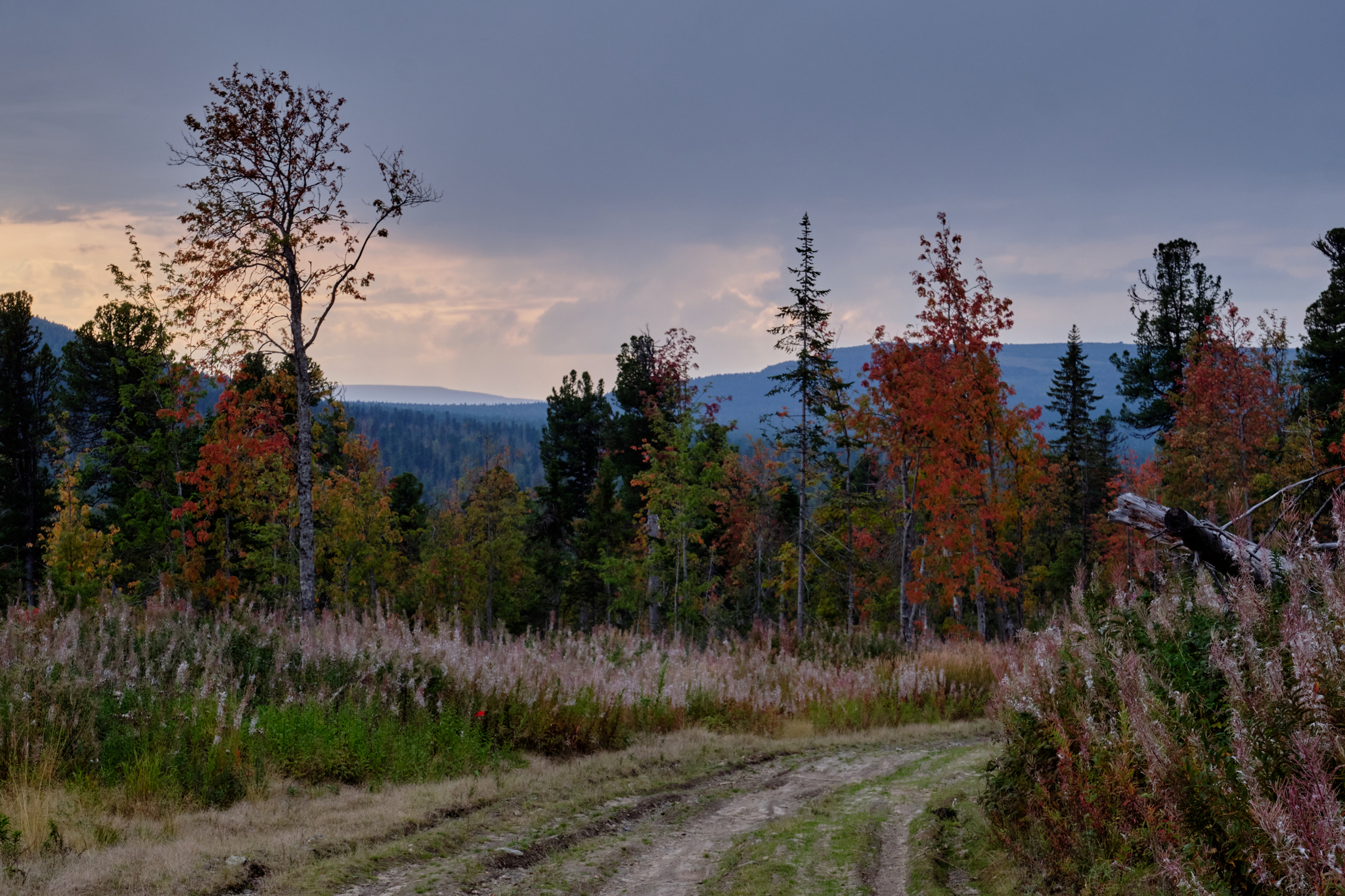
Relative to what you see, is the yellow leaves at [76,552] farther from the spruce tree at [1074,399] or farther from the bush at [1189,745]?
the spruce tree at [1074,399]

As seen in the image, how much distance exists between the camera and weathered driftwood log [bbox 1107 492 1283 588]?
5.93 meters

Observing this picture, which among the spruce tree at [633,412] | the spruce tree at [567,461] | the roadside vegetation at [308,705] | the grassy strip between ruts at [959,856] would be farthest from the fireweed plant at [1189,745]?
the spruce tree at [567,461]

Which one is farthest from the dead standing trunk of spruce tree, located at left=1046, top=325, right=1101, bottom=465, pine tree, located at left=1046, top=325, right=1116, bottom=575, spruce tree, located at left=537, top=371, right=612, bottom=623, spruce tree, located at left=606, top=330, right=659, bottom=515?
spruce tree, located at left=1046, top=325, right=1101, bottom=465

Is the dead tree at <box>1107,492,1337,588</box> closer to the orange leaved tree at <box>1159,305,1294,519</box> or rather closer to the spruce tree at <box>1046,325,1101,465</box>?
the orange leaved tree at <box>1159,305,1294,519</box>

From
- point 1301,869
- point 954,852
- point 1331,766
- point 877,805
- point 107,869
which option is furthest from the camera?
point 877,805

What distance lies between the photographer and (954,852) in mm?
6293

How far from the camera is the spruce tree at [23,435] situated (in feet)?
124

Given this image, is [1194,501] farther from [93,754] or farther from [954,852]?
[93,754]

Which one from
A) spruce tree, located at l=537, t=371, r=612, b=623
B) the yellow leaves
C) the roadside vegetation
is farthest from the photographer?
spruce tree, located at l=537, t=371, r=612, b=623

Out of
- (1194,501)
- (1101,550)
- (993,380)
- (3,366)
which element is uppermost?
(3,366)

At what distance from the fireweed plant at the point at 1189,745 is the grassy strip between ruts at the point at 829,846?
2.65 feet

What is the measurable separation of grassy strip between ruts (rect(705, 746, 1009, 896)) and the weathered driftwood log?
2.58 meters

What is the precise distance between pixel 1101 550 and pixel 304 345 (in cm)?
3793

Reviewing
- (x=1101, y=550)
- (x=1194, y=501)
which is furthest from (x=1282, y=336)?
(x=1101, y=550)
